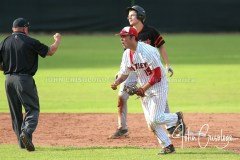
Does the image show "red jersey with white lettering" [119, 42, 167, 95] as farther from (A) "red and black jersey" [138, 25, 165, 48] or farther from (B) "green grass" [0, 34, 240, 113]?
(B) "green grass" [0, 34, 240, 113]

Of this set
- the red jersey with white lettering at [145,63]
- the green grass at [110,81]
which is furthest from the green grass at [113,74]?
the red jersey with white lettering at [145,63]

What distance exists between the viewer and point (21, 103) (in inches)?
391

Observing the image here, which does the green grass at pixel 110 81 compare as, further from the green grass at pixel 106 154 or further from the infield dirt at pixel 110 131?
the infield dirt at pixel 110 131

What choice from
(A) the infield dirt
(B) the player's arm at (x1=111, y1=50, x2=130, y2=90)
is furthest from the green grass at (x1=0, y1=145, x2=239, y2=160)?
(B) the player's arm at (x1=111, y1=50, x2=130, y2=90)

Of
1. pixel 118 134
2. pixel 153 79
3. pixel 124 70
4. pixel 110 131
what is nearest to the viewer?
pixel 153 79

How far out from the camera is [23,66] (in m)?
9.77

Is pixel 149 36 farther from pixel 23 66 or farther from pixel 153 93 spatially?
pixel 23 66

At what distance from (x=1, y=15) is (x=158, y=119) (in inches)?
844

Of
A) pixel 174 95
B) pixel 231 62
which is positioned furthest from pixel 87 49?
pixel 174 95

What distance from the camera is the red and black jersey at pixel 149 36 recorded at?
1092 cm

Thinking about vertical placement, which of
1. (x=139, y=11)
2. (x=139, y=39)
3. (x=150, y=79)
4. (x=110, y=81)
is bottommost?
(x=110, y=81)

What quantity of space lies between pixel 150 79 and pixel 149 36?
6.40 ft

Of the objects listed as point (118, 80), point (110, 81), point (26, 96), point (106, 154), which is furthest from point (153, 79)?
point (110, 81)

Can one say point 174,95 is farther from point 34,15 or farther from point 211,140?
point 34,15
